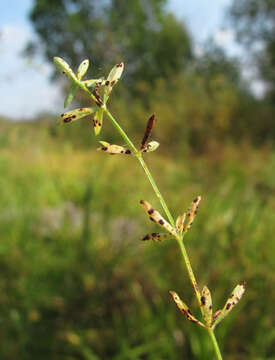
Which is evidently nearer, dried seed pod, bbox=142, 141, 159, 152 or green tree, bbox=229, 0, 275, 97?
dried seed pod, bbox=142, 141, 159, 152

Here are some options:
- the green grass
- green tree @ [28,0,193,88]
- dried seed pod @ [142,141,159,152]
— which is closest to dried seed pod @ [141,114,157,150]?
dried seed pod @ [142,141,159,152]

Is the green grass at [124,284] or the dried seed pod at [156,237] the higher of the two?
the green grass at [124,284]

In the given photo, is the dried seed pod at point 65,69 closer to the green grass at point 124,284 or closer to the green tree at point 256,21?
the green grass at point 124,284

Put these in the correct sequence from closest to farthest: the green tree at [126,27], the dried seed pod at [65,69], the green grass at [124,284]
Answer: the dried seed pod at [65,69]
the green grass at [124,284]
the green tree at [126,27]

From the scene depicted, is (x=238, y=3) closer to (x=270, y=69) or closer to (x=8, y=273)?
(x=270, y=69)

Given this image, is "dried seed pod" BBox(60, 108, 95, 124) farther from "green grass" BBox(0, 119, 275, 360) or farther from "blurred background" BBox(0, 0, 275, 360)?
"green grass" BBox(0, 119, 275, 360)

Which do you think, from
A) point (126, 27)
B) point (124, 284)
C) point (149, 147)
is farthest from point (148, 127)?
point (126, 27)

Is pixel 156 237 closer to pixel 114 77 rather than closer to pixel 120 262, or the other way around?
pixel 114 77

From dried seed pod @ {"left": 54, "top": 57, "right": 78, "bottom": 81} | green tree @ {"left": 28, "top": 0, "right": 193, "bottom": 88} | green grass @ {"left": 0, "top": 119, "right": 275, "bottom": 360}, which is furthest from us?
green tree @ {"left": 28, "top": 0, "right": 193, "bottom": 88}

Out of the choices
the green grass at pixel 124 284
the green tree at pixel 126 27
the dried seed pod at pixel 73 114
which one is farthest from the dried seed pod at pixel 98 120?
the green tree at pixel 126 27

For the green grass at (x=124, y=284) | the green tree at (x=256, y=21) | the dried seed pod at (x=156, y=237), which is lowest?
the dried seed pod at (x=156, y=237)

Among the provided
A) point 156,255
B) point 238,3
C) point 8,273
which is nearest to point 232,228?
point 156,255
